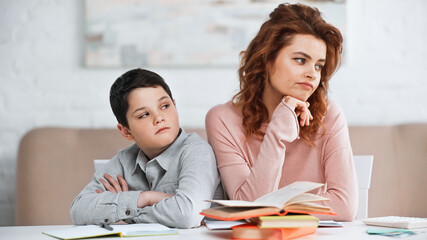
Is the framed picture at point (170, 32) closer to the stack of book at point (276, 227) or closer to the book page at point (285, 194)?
the book page at point (285, 194)

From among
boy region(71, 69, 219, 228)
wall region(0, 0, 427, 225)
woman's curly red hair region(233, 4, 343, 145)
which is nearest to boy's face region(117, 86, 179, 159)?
boy region(71, 69, 219, 228)

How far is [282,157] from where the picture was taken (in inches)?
59.4

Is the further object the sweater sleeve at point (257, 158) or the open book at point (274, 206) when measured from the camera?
the sweater sleeve at point (257, 158)

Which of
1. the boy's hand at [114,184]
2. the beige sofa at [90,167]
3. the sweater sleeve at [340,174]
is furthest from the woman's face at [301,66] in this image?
the beige sofa at [90,167]

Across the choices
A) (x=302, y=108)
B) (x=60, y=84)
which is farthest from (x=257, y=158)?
(x=60, y=84)

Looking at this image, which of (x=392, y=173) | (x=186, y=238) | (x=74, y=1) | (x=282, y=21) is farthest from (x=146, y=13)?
(x=186, y=238)

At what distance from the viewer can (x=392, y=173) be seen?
234 cm

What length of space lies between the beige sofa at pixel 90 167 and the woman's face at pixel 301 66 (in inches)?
30.1

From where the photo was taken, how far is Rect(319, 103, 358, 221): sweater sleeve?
59.6 inches

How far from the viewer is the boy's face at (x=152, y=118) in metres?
1.51

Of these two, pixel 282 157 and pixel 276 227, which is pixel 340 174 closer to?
pixel 282 157

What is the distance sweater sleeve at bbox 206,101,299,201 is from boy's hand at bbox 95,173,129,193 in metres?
0.30

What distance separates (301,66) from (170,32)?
3.44 feet

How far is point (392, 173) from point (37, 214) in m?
1.59
